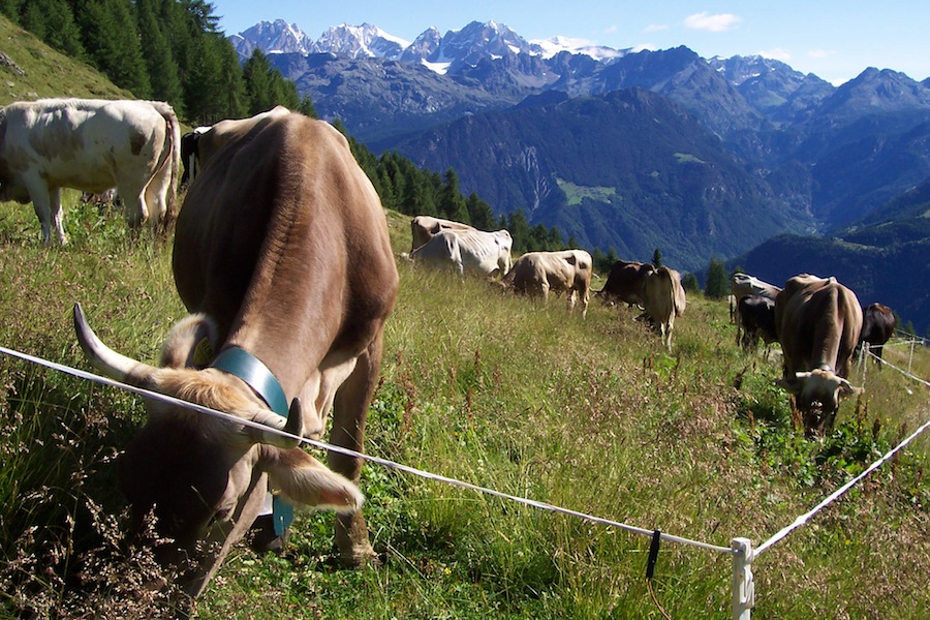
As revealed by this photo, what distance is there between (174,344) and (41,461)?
106cm

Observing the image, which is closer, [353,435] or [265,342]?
[265,342]

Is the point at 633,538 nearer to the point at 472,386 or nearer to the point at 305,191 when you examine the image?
the point at 305,191

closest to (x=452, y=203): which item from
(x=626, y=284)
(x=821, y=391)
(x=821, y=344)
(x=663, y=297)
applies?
(x=626, y=284)

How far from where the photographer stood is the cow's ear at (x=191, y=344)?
A: 263cm

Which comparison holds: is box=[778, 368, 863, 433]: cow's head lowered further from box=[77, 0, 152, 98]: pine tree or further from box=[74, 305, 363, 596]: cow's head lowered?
box=[77, 0, 152, 98]: pine tree

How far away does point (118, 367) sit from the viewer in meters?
2.38

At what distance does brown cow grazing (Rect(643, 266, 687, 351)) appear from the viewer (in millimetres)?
19469

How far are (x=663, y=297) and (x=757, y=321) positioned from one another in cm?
264

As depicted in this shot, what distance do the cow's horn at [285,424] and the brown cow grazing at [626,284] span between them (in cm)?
2251

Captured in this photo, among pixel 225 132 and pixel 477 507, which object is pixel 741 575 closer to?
pixel 477 507

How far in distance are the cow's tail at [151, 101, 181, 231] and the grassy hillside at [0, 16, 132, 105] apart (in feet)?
77.6

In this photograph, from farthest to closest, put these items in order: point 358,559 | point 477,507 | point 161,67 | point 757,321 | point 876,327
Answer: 1. point 161,67
2. point 876,327
3. point 757,321
4. point 477,507
5. point 358,559

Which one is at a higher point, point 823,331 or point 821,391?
point 823,331

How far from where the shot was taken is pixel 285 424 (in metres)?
2.22
